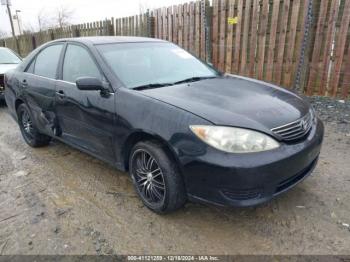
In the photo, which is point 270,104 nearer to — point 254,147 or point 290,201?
point 254,147

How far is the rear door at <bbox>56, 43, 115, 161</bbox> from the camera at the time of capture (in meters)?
3.06

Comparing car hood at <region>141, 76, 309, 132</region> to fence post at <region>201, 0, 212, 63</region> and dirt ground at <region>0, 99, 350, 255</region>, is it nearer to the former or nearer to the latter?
dirt ground at <region>0, 99, 350, 255</region>

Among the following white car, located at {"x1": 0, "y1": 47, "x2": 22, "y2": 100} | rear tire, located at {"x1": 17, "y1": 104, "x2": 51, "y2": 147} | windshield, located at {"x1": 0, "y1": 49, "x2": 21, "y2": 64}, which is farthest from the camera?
windshield, located at {"x1": 0, "y1": 49, "x2": 21, "y2": 64}

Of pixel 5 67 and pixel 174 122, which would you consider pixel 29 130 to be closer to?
pixel 174 122

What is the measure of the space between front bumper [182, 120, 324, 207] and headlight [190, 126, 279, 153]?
0.05 metres

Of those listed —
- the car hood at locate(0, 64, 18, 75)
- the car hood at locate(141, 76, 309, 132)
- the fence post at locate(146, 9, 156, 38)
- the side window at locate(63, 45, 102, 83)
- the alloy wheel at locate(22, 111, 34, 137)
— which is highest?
the fence post at locate(146, 9, 156, 38)

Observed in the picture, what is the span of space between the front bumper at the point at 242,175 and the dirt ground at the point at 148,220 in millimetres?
380

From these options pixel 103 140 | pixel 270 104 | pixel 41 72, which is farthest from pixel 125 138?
pixel 41 72

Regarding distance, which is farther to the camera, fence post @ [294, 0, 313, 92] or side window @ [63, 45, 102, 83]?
fence post @ [294, 0, 313, 92]

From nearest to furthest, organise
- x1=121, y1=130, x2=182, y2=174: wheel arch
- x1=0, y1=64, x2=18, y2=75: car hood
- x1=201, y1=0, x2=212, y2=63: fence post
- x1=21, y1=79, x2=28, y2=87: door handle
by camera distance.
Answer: x1=121, y1=130, x2=182, y2=174: wheel arch < x1=21, y1=79, x2=28, y2=87: door handle < x1=201, y1=0, x2=212, y2=63: fence post < x1=0, y1=64, x2=18, y2=75: car hood

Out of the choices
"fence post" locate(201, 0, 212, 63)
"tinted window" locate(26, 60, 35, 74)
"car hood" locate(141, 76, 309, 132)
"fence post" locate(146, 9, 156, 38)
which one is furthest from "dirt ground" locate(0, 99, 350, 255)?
"fence post" locate(146, 9, 156, 38)

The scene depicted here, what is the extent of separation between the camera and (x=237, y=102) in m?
2.66

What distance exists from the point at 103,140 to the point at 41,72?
1797 mm

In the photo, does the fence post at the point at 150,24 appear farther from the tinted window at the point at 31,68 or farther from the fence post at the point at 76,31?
the tinted window at the point at 31,68
